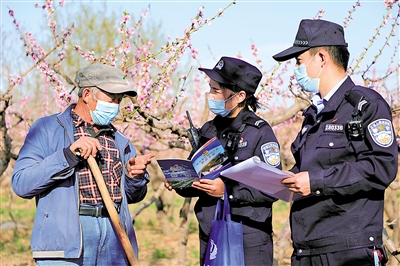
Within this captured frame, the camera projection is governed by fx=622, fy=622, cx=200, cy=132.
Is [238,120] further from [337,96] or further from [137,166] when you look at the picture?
[337,96]

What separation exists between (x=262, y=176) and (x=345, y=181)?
16.7 inches

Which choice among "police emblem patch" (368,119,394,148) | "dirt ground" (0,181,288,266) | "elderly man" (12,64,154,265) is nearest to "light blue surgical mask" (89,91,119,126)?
"elderly man" (12,64,154,265)

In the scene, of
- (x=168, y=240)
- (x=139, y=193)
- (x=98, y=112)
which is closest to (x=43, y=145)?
(x=98, y=112)

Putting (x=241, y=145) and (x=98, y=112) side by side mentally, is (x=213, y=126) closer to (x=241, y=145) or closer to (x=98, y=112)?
(x=241, y=145)

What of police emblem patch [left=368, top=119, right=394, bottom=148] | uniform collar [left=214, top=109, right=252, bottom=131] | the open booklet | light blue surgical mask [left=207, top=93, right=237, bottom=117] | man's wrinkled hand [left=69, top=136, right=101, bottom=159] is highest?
light blue surgical mask [left=207, top=93, right=237, bottom=117]

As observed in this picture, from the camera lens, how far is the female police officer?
3670mm

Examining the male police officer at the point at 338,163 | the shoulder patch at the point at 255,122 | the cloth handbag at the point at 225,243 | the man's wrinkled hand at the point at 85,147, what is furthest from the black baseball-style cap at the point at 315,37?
the man's wrinkled hand at the point at 85,147

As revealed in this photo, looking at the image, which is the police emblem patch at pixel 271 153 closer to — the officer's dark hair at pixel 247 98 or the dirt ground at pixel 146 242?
the officer's dark hair at pixel 247 98

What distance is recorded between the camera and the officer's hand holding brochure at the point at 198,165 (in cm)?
353

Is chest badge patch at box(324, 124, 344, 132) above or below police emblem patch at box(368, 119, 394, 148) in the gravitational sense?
above

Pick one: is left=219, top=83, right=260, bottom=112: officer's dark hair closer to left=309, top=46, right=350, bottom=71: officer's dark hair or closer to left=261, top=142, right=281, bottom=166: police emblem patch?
left=261, top=142, right=281, bottom=166: police emblem patch

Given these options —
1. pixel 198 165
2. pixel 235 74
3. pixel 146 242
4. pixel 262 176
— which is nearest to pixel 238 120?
pixel 235 74

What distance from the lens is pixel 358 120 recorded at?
294 centimetres

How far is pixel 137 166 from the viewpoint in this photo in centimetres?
372
